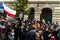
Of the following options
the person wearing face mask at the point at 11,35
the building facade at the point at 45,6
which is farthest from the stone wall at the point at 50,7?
the person wearing face mask at the point at 11,35

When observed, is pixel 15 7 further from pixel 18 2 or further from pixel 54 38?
pixel 54 38

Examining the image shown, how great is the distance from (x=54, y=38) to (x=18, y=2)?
809 inches

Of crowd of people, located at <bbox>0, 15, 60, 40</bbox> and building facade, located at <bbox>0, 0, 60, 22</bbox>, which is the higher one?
crowd of people, located at <bbox>0, 15, 60, 40</bbox>

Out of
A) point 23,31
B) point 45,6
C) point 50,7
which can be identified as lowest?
point 50,7

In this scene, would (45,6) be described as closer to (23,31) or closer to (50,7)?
(50,7)

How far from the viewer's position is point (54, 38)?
19344mm

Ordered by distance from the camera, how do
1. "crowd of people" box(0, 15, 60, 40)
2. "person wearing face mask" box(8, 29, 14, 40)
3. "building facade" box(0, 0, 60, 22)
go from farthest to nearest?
1. "building facade" box(0, 0, 60, 22)
2. "person wearing face mask" box(8, 29, 14, 40)
3. "crowd of people" box(0, 15, 60, 40)

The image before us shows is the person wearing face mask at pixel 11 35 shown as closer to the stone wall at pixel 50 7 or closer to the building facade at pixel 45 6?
the building facade at pixel 45 6

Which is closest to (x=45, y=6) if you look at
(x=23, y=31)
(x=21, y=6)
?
(x=21, y=6)

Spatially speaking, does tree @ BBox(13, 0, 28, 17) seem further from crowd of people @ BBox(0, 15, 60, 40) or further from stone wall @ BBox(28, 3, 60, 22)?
crowd of people @ BBox(0, 15, 60, 40)

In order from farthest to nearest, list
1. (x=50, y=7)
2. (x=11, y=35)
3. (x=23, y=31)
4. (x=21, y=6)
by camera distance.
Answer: (x=50, y=7) → (x=21, y=6) → (x=23, y=31) → (x=11, y=35)

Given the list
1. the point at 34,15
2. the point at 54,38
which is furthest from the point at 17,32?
the point at 34,15

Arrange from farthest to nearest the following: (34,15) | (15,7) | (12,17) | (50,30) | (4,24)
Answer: (34,15)
(15,7)
(50,30)
(12,17)
(4,24)

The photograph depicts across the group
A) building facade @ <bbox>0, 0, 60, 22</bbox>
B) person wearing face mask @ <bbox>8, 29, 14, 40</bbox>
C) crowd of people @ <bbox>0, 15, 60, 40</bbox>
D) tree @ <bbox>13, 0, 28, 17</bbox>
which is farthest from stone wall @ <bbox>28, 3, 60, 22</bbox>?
person wearing face mask @ <bbox>8, 29, 14, 40</bbox>
